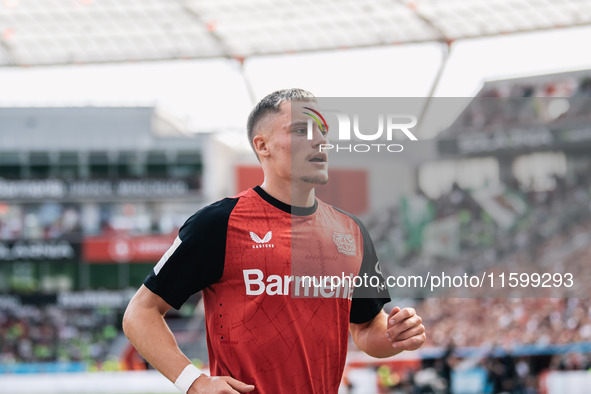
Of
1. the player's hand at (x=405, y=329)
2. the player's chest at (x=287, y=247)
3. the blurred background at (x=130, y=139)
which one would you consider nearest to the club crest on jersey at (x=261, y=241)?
the player's chest at (x=287, y=247)

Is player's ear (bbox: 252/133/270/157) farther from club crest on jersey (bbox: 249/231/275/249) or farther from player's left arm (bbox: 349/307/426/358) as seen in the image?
player's left arm (bbox: 349/307/426/358)

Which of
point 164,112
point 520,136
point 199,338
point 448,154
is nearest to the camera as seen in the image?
point 448,154

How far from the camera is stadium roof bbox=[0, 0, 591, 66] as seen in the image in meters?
21.0

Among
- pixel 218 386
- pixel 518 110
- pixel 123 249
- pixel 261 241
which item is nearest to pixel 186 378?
pixel 218 386

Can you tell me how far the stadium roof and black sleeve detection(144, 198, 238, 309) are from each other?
2005 centimetres

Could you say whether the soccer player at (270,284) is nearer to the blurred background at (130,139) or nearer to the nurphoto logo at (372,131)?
the nurphoto logo at (372,131)

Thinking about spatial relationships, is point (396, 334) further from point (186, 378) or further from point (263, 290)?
point (186, 378)

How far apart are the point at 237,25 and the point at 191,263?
73.3 ft

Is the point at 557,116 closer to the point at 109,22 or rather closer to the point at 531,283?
the point at 531,283

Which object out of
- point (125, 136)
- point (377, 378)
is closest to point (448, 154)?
point (377, 378)

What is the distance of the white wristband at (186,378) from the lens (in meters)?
1.92

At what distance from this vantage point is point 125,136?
25719 mm

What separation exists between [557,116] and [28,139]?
84.1 ft

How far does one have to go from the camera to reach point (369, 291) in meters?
2.21
